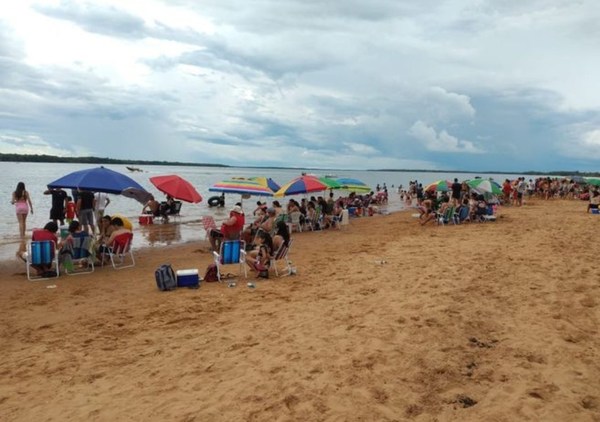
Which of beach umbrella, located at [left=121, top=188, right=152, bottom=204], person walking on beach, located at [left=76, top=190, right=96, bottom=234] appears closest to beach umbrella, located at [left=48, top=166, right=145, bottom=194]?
beach umbrella, located at [left=121, top=188, right=152, bottom=204]

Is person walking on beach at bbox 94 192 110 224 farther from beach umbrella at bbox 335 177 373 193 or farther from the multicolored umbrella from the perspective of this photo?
beach umbrella at bbox 335 177 373 193

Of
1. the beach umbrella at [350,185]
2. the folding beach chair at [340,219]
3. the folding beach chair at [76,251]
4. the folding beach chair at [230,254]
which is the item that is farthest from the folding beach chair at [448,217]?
the folding beach chair at [76,251]

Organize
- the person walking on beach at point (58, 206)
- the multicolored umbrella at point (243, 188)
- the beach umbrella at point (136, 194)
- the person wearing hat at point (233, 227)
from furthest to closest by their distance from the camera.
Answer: the multicolored umbrella at point (243, 188)
the person walking on beach at point (58, 206)
the person wearing hat at point (233, 227)
the beach umbrella at point (136, 194)

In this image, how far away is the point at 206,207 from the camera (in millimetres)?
27203

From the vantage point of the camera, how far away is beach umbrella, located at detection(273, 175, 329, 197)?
44.0 ft

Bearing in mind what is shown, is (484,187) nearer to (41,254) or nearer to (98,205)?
(98,205)

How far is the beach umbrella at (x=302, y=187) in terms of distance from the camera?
1342 cm

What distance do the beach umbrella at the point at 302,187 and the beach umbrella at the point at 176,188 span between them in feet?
9.56

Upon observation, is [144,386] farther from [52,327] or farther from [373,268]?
Answer: [373,268]

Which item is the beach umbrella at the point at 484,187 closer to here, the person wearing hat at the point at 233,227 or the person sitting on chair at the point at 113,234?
the person wearing hat at the point at 233,227

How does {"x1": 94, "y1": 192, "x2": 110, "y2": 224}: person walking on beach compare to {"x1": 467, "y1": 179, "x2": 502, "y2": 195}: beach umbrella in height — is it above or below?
below

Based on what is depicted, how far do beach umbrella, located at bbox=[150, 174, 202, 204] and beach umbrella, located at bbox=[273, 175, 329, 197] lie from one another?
9.56 feet

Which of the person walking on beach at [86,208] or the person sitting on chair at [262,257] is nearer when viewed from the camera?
the person sitting on chair at [262,257]

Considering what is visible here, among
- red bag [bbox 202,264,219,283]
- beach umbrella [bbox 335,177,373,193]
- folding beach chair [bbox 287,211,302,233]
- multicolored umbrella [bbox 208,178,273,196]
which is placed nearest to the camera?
red bag [bbox 202,264,219,283]
